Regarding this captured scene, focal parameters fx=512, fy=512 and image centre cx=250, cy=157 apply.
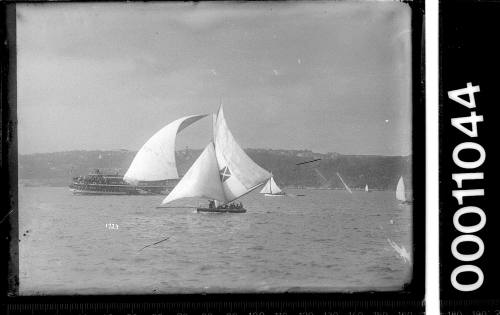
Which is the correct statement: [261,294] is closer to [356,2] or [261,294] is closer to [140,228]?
[140,228]

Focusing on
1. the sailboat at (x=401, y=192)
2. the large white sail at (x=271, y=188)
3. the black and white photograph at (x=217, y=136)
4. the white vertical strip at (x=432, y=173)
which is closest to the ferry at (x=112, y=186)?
the black and white photograph at (x=217, y=136)

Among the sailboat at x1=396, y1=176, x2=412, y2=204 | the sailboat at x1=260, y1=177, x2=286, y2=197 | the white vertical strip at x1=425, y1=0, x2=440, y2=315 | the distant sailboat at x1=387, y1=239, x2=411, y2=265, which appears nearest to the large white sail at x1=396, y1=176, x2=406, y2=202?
the sailboat at x1=396, y1=176, x2=412, y2=204

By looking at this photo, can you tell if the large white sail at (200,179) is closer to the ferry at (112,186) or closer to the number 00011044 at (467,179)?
the ferry at (112,186)

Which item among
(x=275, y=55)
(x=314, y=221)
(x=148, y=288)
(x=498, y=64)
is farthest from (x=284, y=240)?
(x=498, y=64)

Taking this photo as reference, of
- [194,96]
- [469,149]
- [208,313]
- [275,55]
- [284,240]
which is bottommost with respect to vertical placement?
[208,313]

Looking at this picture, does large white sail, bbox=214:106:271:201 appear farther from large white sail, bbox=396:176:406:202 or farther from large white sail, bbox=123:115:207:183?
large white sail, bbox=396:176:406:202

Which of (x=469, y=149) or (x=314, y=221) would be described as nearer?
(x=469, y=149)

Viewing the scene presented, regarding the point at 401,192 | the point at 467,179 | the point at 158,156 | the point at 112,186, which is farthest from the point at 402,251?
the point at 112,186
